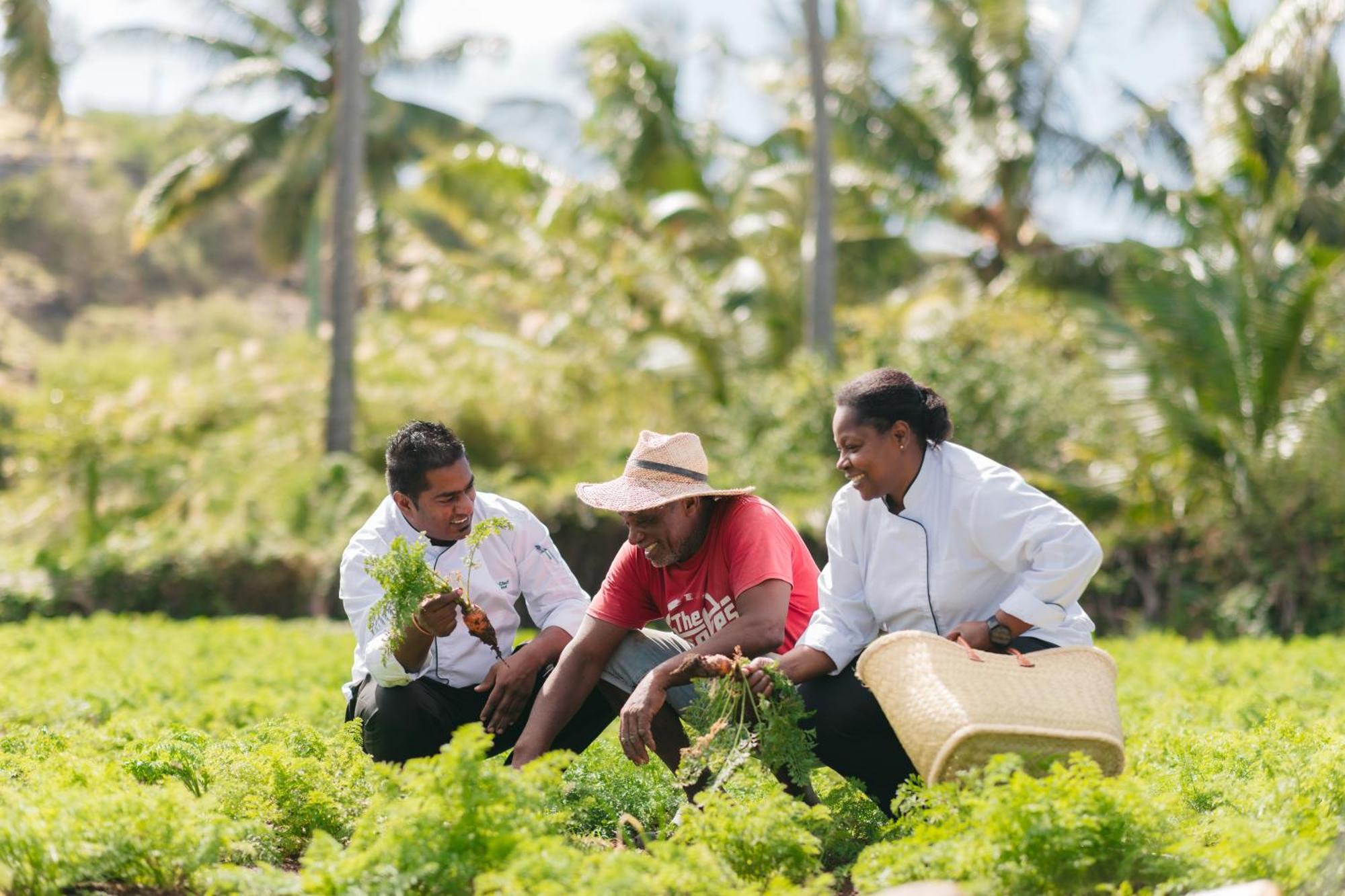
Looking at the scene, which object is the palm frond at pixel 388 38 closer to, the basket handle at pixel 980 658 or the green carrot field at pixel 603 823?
the green carrot field at pixel 603 823

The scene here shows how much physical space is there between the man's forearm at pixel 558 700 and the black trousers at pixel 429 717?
0.16m

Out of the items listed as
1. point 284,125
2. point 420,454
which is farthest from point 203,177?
point 420,454

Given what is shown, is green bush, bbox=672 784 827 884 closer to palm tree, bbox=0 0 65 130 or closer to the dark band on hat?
the dark band on hat

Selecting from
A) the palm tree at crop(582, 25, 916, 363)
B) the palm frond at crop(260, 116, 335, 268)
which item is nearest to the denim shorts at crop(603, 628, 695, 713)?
the palm tree at crop(582, 25, 916, 363)

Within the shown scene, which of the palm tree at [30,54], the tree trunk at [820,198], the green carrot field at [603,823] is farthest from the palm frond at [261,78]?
the green carrot field at [603,823]

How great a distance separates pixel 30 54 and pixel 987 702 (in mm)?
18885

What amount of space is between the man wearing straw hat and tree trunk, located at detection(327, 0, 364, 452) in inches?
557

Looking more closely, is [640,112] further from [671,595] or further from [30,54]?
[671,595]

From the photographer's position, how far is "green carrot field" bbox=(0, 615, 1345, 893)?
379cm

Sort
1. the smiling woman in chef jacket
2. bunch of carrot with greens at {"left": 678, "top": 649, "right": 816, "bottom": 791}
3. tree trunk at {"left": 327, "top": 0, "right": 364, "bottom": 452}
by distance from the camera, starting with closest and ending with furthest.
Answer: bunch of carrot with greens at {"left": 678, "top": 649, "right": 816, "bottom": 791}, the smiling woman in chef jacket, tree trunk at {"left": 327, "top": 0, "right": 364, "bottom": 452}

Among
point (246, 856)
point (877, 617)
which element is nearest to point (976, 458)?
point (877, 617)

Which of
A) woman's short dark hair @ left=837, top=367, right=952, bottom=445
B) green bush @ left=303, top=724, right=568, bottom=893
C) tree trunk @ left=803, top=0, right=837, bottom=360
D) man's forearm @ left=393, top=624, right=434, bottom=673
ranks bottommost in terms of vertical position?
green bush @ left=303, top=724, right=568, bottom=893

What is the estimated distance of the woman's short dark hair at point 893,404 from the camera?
5086 mm

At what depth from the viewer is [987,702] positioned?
14.6 ft
